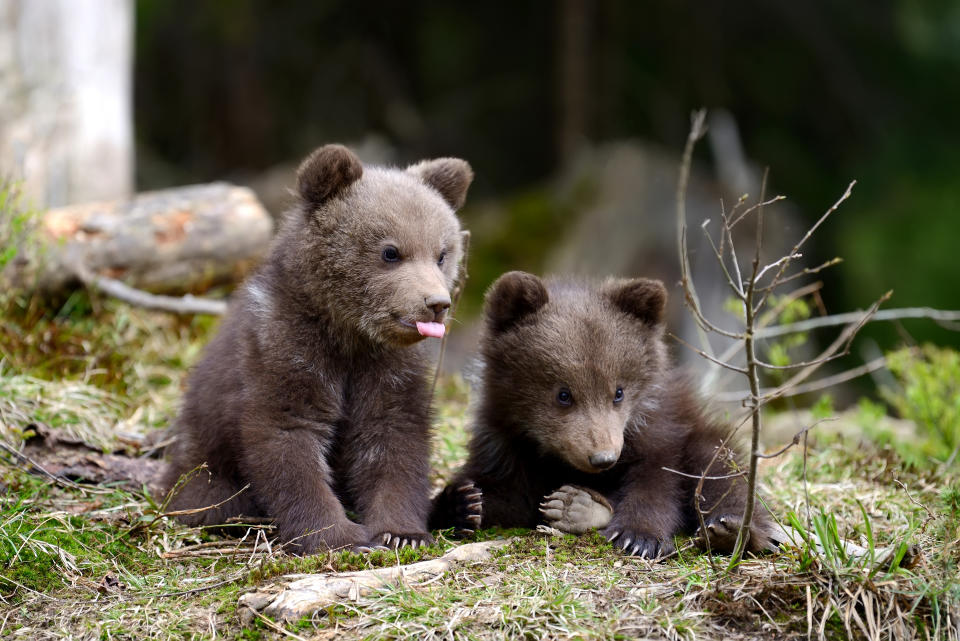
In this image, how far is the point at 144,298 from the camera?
21.2ft

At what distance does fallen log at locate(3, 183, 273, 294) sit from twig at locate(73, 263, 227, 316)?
16 mm

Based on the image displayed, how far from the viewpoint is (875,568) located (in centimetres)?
328

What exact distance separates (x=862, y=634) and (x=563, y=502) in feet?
4.27

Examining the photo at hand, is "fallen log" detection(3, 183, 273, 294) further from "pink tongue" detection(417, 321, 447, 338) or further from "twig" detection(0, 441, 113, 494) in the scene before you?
"pink tongue" detection(417, 321, 447, 338)

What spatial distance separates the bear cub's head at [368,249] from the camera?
4008mm

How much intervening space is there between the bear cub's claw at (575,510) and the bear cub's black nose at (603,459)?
0.58ft

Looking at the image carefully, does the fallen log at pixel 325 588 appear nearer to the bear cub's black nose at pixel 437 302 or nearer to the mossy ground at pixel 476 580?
the mossy ground at pixel 476 580

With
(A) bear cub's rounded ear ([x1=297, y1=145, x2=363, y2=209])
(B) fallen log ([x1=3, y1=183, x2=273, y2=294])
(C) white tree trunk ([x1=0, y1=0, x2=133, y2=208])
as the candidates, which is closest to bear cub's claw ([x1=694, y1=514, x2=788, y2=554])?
(A) bear cub's rounded ear ([x1=297, y1=145, x2=363, y2=209])

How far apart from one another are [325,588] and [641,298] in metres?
1.94

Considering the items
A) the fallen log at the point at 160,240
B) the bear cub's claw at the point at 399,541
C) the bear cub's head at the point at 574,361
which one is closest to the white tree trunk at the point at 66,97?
the fallen log at the point at 160,240

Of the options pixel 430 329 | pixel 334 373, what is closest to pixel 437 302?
pixel 430 329

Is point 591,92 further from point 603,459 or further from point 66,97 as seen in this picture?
point 603,459

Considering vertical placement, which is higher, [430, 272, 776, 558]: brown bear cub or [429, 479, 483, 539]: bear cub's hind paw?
[430, 272, 776, 558]: brown bear cub

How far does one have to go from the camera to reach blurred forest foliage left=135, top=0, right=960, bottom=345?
33.3ft
